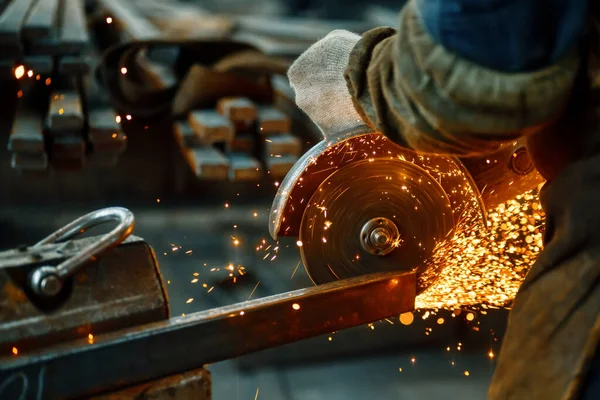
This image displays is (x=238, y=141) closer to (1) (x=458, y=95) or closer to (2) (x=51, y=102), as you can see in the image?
(2) (x=51, y=102)

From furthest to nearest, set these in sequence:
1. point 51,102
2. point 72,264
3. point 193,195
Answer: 1. point 193,195
2. point 51,102
3. point 72,264

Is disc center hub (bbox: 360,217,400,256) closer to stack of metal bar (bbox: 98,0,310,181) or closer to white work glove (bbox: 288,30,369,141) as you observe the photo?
white work glove (bbox: 288,30,369,141)

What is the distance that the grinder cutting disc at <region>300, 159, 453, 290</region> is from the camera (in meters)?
1.56

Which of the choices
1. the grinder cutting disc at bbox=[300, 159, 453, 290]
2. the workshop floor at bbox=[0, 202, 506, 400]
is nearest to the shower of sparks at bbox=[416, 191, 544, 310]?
the grinder cutting disc at bbox=[300, 159, 453, 290]

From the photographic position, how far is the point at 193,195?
3770 millimetres

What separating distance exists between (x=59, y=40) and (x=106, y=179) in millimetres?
799

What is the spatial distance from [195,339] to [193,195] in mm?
2594

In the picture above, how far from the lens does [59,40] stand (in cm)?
308

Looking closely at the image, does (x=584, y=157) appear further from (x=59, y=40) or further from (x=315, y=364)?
(x=59, y=40)

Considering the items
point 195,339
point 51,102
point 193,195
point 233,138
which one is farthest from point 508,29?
point 193,195

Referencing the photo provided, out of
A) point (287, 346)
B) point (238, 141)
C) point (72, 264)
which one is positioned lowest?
point (287, 346)

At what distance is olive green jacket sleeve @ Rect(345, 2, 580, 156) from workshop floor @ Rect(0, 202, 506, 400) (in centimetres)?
217

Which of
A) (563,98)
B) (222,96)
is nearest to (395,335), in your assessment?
(222,96)

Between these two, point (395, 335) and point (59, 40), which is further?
point (395, 335)
